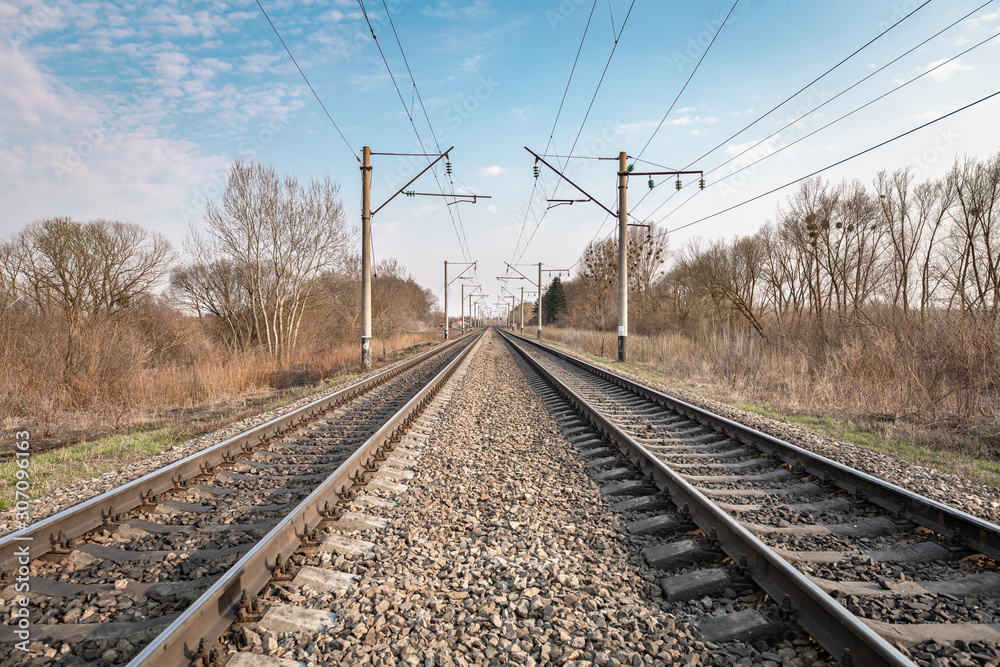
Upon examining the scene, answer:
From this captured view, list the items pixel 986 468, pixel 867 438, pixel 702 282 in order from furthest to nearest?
pixel 702 282, pixel 867 438, pixel 986 468

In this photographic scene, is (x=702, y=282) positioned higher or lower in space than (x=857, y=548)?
higher

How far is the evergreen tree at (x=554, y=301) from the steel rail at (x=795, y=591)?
75783 mm

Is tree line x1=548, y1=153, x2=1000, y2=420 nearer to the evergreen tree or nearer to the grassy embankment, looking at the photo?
the grassy embankment

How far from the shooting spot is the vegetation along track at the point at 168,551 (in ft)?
7.38

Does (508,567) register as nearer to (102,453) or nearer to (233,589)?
(233,589)

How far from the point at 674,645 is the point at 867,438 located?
5.95 meters

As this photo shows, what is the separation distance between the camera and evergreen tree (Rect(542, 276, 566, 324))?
81125 mm

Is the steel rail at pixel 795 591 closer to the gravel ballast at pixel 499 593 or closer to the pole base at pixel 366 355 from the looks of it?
the gravel ballast at pixel 499 593

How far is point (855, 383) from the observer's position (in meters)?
9.57

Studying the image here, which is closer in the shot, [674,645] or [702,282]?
[674,645]

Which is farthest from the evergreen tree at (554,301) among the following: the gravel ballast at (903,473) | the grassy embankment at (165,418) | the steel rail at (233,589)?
the steel rail at (233,589)

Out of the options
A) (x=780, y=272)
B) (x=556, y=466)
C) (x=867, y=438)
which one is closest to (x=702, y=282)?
(x=780, y=272)

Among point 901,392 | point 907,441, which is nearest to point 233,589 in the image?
point 907,441

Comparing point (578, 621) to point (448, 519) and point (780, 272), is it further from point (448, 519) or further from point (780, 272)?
point (780, 272)
